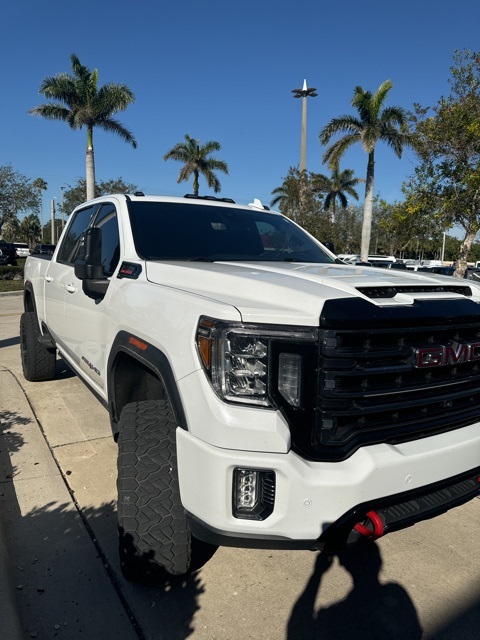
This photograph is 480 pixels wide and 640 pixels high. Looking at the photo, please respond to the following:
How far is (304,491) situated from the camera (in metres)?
1.81

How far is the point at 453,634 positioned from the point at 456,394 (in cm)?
102

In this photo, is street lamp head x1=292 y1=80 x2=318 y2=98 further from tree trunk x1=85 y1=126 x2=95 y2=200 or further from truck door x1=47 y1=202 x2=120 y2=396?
truck door x1=47 y1=202 x2=120 y2=396

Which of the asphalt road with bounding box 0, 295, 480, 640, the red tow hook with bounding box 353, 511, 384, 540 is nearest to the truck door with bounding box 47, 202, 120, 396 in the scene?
the asphalt road with bounding box 0, 295, 480, 640

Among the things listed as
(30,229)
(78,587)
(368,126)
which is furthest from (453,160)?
(30,229)

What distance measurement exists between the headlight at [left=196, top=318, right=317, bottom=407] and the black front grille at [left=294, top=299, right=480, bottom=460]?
0.10 metres

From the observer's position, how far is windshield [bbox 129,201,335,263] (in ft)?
10.5

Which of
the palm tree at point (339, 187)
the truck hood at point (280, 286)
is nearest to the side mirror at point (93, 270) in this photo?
the truck hood at point (280, 286)

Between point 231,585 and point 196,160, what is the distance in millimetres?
33707

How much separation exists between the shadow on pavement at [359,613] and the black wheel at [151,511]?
585mm

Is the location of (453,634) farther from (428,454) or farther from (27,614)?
(27,614)

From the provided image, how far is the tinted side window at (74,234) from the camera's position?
4.23 meters

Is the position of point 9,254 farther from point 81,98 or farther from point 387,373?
point 387,373

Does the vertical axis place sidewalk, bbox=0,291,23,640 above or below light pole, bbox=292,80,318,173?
below

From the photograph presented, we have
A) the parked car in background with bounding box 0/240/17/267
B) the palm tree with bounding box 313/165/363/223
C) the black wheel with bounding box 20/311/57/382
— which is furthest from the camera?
the palm tree with bounding box 313/165/363/223
